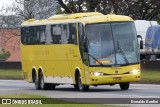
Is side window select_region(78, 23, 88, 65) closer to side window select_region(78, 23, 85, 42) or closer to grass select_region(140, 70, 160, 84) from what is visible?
side window select_region(78, 23, 85, 42)

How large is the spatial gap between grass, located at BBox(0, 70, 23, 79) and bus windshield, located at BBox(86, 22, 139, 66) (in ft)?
67.4

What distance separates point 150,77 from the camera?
38.8 metres

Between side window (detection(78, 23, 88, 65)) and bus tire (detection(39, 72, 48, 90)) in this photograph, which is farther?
bus tire (detection(39, 72, 48, 90))

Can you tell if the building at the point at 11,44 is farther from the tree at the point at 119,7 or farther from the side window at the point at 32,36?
the side window at the point at 32,36

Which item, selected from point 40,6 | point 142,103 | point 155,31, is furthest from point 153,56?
point 142,103

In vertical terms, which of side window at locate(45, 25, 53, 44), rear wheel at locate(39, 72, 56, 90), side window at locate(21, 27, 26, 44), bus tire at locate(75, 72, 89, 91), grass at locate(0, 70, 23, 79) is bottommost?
grass at locate(0, 70, 23, 79)

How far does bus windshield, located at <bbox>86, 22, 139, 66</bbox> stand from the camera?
93.9 feet

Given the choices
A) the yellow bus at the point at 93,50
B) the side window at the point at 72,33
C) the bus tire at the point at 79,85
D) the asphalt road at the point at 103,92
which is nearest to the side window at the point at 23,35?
the yellow bus at the point at 93,50

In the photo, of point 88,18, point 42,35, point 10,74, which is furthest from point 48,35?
point 10,74

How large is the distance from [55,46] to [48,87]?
2943 millimetres

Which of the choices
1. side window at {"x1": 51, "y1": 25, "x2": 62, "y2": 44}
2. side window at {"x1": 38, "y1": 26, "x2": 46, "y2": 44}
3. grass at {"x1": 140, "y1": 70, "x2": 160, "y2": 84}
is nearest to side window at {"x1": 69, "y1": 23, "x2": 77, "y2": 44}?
side window at {"x1": 51, "y1": 25, "x2": 62, "y2": 44}

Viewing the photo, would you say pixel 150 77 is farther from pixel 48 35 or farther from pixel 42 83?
pixel 48 35

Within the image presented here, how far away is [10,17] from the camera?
71.1 meters

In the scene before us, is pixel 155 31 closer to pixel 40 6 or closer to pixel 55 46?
pixel 40 6
